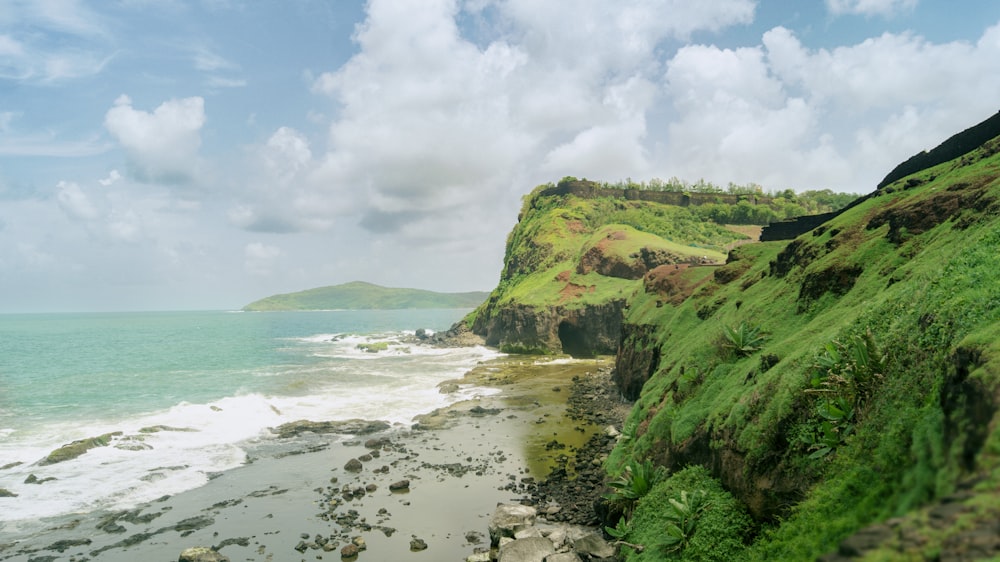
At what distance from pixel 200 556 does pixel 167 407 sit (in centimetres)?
3053

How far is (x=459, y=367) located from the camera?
63219 mm

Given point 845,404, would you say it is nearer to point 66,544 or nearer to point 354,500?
point 354,500

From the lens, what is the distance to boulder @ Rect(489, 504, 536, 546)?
17406 mm

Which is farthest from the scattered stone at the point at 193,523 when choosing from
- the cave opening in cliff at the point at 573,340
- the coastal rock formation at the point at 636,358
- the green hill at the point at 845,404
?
the cave opening in cliff at the point at 573,340

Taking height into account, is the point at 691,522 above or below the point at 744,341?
below

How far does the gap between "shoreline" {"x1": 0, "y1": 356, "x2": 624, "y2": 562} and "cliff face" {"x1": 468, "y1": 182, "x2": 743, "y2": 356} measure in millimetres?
32933

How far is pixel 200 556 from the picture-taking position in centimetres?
1734

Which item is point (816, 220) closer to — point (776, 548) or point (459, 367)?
point (776, 548)

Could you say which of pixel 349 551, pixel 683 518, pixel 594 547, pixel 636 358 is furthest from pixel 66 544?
pixel 636 358

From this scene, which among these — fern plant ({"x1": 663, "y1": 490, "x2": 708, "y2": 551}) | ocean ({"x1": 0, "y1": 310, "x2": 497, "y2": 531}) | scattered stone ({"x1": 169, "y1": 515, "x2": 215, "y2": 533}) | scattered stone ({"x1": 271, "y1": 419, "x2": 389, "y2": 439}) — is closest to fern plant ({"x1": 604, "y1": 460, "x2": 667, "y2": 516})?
fern plant ({"x1": 663, "y1": 490, "x2": 708, "y2": 551})

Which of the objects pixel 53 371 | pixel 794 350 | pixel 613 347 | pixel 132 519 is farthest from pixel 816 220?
pixel 53 371

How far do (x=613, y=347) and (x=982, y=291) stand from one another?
6063cm

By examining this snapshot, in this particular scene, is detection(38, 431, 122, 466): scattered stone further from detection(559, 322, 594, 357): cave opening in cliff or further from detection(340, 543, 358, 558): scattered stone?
detection(559, 322, 594, 357): cave opening in cliff

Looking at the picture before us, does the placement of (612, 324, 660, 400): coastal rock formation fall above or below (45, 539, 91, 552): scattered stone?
above
